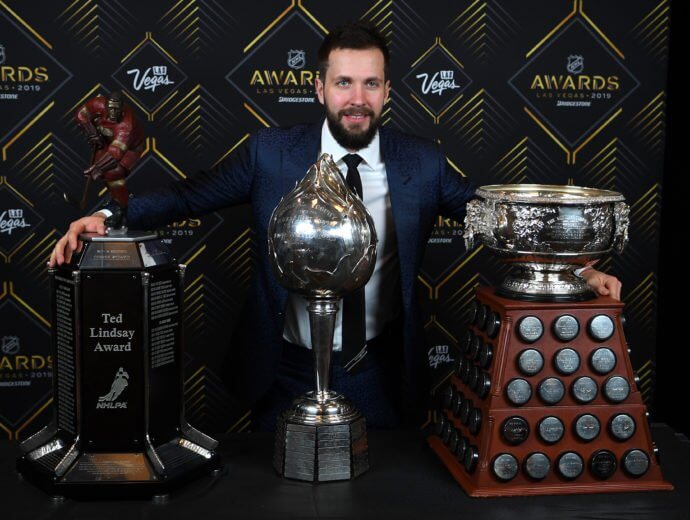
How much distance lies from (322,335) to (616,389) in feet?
1.96

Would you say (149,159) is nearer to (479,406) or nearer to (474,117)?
(474,117)

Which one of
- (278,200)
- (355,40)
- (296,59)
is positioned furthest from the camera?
(296,59)

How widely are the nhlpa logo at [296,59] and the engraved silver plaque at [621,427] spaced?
2071 mm

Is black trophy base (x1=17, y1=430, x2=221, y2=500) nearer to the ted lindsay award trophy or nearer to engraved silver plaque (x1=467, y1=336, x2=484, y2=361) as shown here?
the ted lindsay award trophy

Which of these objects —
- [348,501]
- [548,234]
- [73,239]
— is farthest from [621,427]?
[73,239]

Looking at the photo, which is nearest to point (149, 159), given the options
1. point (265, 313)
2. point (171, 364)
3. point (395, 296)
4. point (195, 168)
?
point (195, 168)

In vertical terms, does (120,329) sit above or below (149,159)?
below

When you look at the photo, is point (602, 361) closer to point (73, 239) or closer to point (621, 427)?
point (621, 427)

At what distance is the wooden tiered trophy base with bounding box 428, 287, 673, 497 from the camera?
154cm

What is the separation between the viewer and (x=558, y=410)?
5.12 ft

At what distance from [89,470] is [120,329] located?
27cm

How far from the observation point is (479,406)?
1587mm

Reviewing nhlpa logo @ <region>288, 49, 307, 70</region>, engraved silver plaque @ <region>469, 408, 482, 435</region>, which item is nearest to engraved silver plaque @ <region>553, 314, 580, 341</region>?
engraved silver plaque @ <region>469, 408, 482, 435</region>

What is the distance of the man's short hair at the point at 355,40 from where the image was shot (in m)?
2.27
